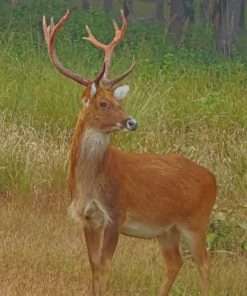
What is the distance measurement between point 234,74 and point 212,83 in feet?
3.01

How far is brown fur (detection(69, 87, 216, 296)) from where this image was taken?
7309 mm

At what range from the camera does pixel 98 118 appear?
7242 mm

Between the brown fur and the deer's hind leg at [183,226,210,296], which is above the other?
the brown fur

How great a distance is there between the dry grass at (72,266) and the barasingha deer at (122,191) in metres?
0.44

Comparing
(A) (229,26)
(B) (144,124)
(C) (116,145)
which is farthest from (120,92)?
(A) (229,26)

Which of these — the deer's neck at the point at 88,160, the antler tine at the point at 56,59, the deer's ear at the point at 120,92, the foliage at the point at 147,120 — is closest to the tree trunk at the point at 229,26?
the foliage at the point at 147,120

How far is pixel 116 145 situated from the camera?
38.8 ft

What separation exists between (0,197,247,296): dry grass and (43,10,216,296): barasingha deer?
44 cm

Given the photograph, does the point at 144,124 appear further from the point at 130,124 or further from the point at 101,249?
the point at 130,124

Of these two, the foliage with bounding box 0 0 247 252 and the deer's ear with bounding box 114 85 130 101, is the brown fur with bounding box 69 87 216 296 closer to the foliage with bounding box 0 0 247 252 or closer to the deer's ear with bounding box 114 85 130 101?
the deer's ear with bounding box 114 85 130 101

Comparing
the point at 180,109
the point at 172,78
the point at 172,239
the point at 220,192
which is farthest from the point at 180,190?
the point at 172,78

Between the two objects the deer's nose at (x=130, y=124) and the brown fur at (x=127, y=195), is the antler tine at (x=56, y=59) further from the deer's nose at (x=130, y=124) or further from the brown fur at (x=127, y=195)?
the deer's nose at (x=130, y=124)

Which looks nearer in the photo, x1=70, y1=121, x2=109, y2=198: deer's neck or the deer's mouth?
the deer's mouth

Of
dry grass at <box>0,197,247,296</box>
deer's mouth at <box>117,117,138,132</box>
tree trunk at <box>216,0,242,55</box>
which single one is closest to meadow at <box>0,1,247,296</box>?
dry grass at <box>0,197,247,296</box>
